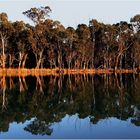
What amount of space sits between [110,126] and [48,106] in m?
6.85

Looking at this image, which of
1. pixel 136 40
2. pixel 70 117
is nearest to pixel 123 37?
Result: pixel 136 40

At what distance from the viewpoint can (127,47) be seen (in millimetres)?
83250

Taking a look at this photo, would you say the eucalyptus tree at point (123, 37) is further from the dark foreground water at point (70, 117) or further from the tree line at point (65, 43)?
the dark foreground water at point (70, 117)

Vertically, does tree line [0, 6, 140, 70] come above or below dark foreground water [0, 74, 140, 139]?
above

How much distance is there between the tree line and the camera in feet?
234

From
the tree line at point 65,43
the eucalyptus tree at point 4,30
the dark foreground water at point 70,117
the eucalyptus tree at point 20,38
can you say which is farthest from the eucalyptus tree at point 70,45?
the dark foreground water at point 70,117

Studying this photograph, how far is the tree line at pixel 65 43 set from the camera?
7119 cm

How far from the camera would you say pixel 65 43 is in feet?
254

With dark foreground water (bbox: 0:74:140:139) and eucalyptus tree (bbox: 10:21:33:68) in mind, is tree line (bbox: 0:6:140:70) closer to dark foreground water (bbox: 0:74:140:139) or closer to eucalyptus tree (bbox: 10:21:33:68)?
eucalyptus tree (bbox: 10:21:33:68)

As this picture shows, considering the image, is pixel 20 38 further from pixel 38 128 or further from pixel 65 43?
pixel 38 128

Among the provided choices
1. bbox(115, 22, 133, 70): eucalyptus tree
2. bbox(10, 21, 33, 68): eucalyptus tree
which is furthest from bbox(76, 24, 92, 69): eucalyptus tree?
bbox(10, 21, 33, 68): eucalyptus tree

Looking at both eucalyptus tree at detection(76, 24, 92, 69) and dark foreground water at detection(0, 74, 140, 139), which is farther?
eucalyptus tree at detection(76, 24, 92, 69)

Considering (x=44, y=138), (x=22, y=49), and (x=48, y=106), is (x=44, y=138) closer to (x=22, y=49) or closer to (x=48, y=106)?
(x=48, y=106)

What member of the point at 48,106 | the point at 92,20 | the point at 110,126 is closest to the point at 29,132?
the point at 110,126
